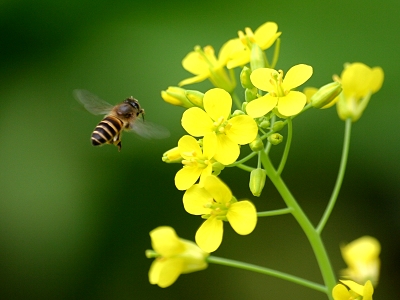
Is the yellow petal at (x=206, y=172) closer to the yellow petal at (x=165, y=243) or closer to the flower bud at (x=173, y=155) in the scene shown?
the flower bud at (x=173, y=155)

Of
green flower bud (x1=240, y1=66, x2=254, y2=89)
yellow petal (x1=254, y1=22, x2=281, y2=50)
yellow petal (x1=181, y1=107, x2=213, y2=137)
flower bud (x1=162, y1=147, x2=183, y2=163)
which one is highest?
yellow petal (x1=254, y1=22, x2=281, y2=50)

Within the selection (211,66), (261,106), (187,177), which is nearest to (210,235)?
(187,177)

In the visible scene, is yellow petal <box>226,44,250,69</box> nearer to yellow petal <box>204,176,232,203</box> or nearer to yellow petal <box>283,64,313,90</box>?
yellow petal <box>283,64,313,90</box>

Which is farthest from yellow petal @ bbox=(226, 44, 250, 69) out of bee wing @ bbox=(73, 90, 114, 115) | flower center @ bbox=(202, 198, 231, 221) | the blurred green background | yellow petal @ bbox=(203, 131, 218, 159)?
the blurred green background

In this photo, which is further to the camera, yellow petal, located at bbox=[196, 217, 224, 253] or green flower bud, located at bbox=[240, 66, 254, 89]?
green flower bud, located at bbox=[240, 66, 254, 89]

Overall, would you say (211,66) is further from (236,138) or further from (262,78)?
(236,138)

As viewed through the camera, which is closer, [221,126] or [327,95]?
[221,126]

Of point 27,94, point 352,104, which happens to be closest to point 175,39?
point 27,94
